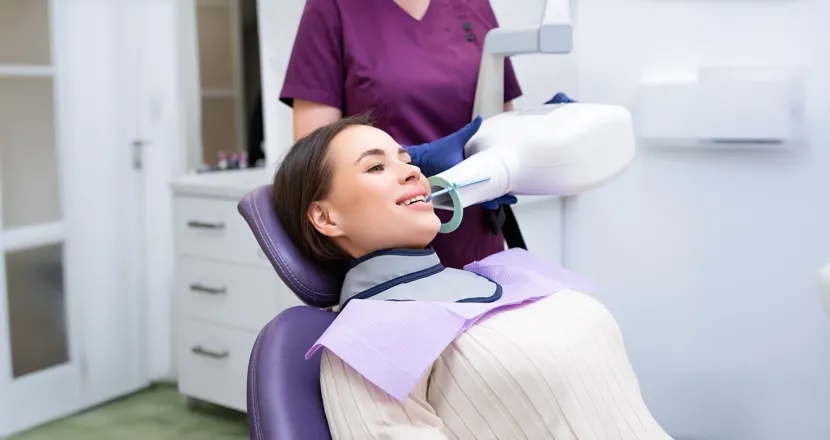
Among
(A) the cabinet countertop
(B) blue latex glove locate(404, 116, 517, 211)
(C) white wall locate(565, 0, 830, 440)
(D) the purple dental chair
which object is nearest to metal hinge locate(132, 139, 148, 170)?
(A) the cabinet countertop

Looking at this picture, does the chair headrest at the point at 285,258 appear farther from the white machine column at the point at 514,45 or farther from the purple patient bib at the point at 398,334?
the white machine column at the point at 514,45

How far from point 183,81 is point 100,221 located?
0.56 m

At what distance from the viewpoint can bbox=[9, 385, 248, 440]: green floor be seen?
95.0 inches

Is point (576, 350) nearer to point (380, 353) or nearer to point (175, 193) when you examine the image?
point (380, 353)

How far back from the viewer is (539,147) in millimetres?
1163

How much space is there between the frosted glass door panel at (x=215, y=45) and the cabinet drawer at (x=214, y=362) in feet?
3.33

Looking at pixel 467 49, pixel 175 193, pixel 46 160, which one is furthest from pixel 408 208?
pixel 46 160

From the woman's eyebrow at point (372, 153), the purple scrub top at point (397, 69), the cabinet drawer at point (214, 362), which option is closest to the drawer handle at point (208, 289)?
the cabinet drawer at point (214, 362)

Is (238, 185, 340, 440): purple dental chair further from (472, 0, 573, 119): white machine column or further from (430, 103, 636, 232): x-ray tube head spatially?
(472, 0, 573, 119): white machine column

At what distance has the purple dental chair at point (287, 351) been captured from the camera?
3.13 ft

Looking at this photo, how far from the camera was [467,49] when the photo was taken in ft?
4.59

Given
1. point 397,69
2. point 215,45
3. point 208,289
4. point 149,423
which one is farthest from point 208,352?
point 397,69

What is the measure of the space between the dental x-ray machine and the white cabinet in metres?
1.14

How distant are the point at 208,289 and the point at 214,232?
176 millimetres
